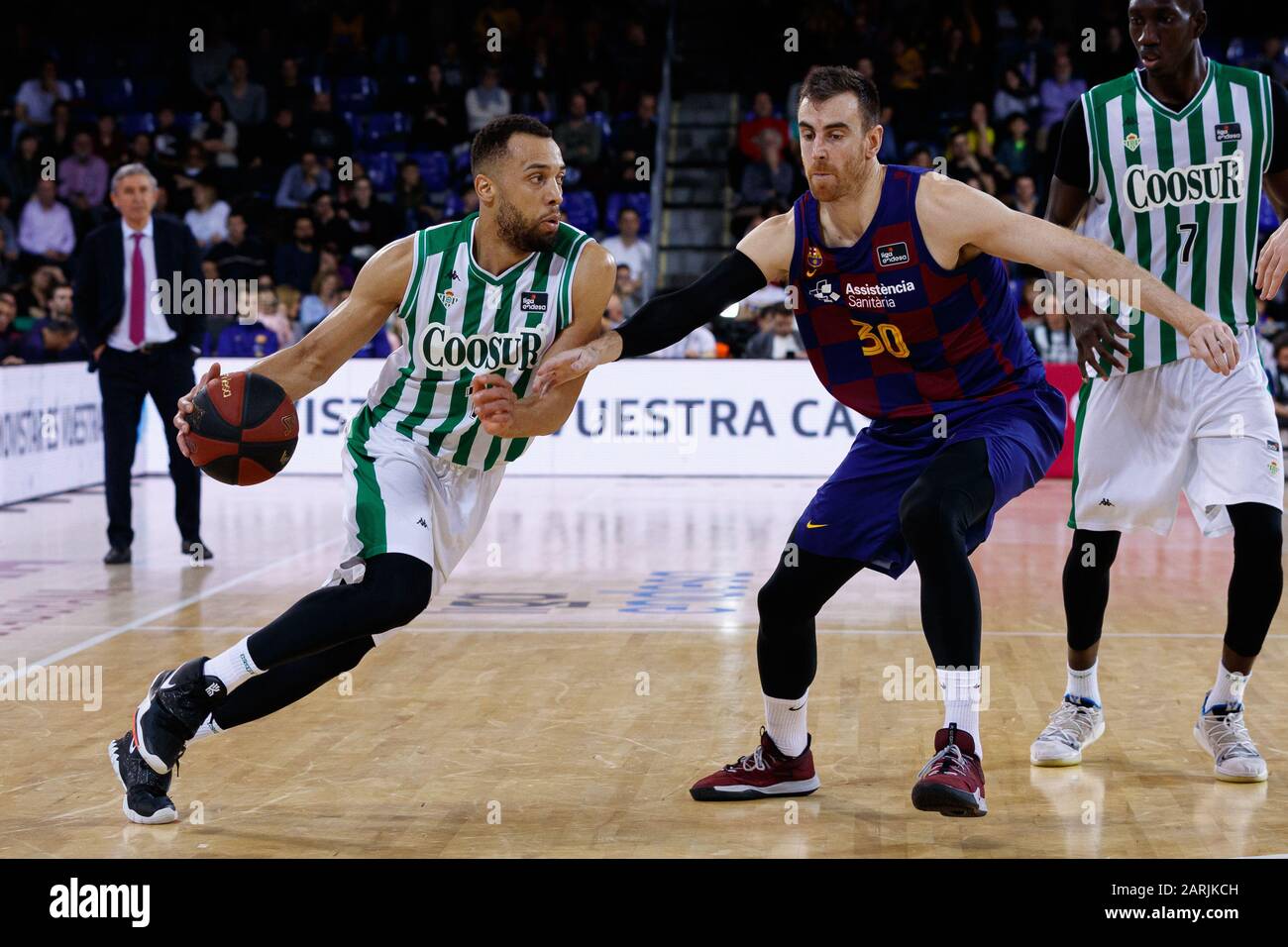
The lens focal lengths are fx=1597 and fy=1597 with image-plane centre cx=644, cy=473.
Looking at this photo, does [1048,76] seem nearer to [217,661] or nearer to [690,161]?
[690,161]

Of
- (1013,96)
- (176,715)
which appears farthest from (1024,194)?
(176,715)

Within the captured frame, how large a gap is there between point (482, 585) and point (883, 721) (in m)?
3.33

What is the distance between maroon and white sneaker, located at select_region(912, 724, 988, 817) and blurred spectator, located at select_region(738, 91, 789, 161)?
12801 mm

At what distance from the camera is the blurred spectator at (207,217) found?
53.0 ft

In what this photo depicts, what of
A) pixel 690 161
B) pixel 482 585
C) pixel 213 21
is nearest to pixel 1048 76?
pixel 690 161

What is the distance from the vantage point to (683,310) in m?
4.14

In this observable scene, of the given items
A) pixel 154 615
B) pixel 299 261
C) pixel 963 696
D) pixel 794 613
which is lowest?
pixel 154 615

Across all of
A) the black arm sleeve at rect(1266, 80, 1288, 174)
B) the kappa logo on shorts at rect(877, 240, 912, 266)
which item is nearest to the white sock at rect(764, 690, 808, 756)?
the kappa logo on shorts at rect(877, 240, 912, 266)

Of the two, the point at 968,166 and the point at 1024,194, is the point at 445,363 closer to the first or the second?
the point at 1024,194

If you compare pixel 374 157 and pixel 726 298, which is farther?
pixel 374 157

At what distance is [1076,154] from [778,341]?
8671mm

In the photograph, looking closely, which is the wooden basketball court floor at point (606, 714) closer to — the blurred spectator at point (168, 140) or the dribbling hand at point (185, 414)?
the dribbling hand at point (185, 414)

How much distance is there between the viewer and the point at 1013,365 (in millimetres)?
4219

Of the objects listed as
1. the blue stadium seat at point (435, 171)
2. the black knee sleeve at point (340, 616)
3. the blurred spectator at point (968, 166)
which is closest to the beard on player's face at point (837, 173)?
the black knee sleeve at point (340, 616)
